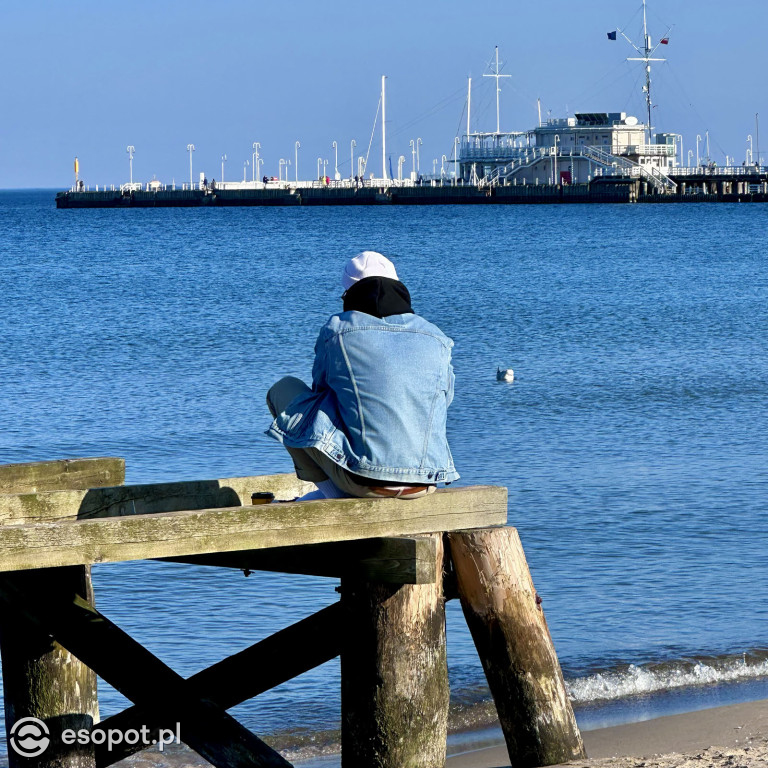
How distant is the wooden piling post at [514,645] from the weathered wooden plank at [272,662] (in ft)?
1.47

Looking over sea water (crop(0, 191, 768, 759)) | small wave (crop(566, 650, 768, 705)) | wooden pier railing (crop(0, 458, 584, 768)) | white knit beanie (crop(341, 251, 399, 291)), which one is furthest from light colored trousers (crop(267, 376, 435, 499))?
small wave (crop(566, 650, 768, 705))

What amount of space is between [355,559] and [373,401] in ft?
1.63

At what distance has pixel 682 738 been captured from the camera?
18.9ft

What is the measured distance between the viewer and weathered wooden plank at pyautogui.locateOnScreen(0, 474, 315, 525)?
4.54 meters

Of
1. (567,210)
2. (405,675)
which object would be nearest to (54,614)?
(405,675)

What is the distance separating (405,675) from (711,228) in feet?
243

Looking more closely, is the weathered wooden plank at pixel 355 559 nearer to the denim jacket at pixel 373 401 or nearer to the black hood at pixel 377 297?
the denim jacket at pixel 373 401

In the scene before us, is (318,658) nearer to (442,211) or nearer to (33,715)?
(33,715)

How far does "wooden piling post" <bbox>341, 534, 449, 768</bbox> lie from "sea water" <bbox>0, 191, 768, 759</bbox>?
1.86 m

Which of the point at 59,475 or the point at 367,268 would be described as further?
the point at 59,475

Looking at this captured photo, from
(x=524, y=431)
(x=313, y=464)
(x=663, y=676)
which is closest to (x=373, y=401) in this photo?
(x=313, y=464)

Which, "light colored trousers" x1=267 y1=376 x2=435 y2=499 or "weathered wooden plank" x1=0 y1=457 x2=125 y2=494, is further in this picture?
"weathered wooden plank" x1=0 y1=457 x2=125 y2=494

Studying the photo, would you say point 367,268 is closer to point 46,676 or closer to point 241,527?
point 241,527

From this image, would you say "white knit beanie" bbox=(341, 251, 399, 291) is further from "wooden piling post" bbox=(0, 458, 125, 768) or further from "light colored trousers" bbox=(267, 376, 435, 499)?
"wooden piling post" bbox=(0, 458, 125, 768)
